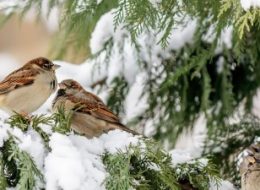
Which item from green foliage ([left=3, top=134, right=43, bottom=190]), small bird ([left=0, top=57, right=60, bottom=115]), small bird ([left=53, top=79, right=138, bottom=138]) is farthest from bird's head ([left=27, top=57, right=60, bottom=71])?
green foliage ([left=3, top=134, right=43, bottom=190])

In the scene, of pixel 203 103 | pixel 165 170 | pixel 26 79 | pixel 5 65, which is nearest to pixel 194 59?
pixel 203 103

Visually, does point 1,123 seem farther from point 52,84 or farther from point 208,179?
point 52,84

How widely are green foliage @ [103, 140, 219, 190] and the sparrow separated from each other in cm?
44

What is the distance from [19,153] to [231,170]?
174 cm

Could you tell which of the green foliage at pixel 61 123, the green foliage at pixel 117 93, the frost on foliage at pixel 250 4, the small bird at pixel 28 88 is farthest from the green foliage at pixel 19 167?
the green foliage at pixel 117 93

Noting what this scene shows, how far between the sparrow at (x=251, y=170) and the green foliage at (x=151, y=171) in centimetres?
44

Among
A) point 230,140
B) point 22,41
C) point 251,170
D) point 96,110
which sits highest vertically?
point 22,41

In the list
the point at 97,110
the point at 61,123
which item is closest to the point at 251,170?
the point at 97,110

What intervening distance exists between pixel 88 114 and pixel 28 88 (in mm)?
353

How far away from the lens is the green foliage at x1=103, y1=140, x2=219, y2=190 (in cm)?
259

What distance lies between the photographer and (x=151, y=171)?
273 centimetres

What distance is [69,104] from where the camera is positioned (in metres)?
3.64

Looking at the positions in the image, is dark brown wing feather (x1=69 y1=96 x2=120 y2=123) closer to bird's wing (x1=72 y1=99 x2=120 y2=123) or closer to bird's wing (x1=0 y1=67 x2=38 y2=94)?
bird's wing (x1=72 y1=99 x2=120 y2=123)

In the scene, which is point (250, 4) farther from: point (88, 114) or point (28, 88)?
point (28, 88)
